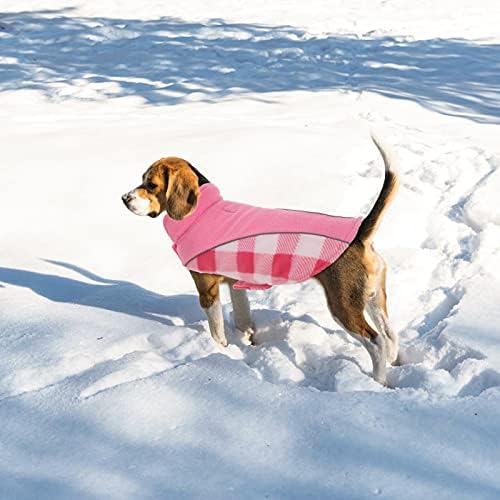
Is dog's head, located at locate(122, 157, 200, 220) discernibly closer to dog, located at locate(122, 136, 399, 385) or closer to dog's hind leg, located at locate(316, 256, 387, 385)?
dog, located at locate(122, 136, 399, 385)

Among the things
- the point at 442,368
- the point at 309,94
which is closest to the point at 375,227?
the point at 442,368

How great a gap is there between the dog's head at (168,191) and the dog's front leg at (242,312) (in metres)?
0.50

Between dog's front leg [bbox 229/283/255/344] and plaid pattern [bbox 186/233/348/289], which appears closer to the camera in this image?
plaid pattern [bbox 186/233/348/289]

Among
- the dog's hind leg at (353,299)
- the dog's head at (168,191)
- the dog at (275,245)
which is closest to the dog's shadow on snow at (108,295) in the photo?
the dog at (275,245)

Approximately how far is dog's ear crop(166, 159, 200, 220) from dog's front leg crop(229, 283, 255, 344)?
18.7 inches

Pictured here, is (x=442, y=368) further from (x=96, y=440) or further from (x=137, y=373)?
(x=96, y=440)

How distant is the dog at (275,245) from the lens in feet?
10.1

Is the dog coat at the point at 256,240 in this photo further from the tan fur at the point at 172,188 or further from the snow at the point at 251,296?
the snow at the point at 251,296

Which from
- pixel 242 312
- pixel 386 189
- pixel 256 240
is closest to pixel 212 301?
pixel 242 312

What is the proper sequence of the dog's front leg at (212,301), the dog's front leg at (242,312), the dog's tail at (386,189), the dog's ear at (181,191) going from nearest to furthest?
the dog's tail at (386,189)
the dog's ear at (181,191)
the dog's front leg at (212,301)
the dog's front leg at (242,312)

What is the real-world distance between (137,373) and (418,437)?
108 centimetres

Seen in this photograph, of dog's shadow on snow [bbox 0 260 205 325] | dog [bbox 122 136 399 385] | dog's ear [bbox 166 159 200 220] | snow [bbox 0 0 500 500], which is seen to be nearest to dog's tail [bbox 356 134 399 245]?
dog [bbox 122 136 399 385]

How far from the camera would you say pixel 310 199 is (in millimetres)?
5035

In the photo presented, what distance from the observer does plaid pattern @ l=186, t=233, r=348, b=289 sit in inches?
121
